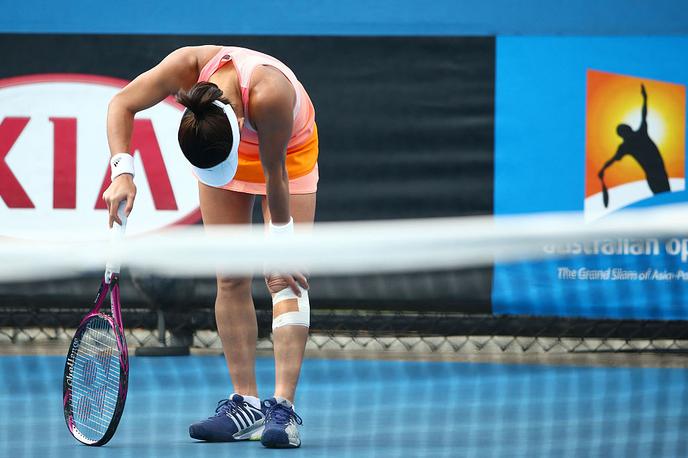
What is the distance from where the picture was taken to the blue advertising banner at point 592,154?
234 inches

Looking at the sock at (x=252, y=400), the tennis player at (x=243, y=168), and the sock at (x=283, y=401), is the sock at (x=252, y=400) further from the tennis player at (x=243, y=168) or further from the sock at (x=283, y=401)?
the sock at (x=283, y=401)

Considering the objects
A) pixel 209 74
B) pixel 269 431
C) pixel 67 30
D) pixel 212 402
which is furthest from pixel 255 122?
pixel 67 30

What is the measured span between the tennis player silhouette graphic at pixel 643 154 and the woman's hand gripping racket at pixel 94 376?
9.93 ft

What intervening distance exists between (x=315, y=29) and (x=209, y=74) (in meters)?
2.59

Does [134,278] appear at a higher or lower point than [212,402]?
higher

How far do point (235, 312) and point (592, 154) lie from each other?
264cm

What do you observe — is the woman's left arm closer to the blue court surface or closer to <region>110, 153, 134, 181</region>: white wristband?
<region>110, 153, 134, 181</region>: white wristband

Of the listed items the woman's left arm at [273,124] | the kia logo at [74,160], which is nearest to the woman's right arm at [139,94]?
the woman's left arm at [273,124]

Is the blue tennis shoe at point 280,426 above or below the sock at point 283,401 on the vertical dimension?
below

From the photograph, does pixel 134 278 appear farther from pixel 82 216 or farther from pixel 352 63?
pixel 352 63

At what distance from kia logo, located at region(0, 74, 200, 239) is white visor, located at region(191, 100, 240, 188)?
9.05ft

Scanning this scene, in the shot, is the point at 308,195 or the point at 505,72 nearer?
the point at 308,195

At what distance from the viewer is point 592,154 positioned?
6.05 metres

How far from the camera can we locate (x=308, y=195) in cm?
395
